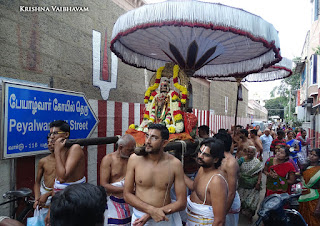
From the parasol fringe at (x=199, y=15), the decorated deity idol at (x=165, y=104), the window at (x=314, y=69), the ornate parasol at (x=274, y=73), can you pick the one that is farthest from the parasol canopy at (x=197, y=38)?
the window at (x=314, y=69)

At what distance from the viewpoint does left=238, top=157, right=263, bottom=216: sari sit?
450 cm

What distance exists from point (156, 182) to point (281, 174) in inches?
105

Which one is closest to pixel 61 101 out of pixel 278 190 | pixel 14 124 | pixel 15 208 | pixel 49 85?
pixel 49 85

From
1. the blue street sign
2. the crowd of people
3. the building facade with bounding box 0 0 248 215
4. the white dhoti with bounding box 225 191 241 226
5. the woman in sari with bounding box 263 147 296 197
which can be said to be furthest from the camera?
the woman in sari with bounding box 263 147 296 197

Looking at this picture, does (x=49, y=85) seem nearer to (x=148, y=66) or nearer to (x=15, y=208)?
(x=15, y=208)

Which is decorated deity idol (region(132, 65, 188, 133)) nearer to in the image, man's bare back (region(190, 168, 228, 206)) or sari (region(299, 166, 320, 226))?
man's bare back (region(190, 168, 228, 206))

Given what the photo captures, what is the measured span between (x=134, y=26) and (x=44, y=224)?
102 inches

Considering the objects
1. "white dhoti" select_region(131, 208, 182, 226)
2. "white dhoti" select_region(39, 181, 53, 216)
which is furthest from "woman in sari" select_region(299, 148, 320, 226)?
"white dhoti" select_region(39, 181, 53, 216)

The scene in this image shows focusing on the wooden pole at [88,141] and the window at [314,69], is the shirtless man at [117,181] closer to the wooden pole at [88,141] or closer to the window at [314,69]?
the wooden pole at [88,141]

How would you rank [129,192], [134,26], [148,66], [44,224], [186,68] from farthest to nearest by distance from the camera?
1. [148,66]
2. [186,68]
3. [134,26]
4. [44,224]
5. [129,192]

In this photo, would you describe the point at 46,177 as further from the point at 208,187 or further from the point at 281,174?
the point at 281,174

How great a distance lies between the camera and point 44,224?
2625 millimetres

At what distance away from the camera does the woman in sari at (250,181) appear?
450 cm

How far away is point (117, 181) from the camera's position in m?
3.10
